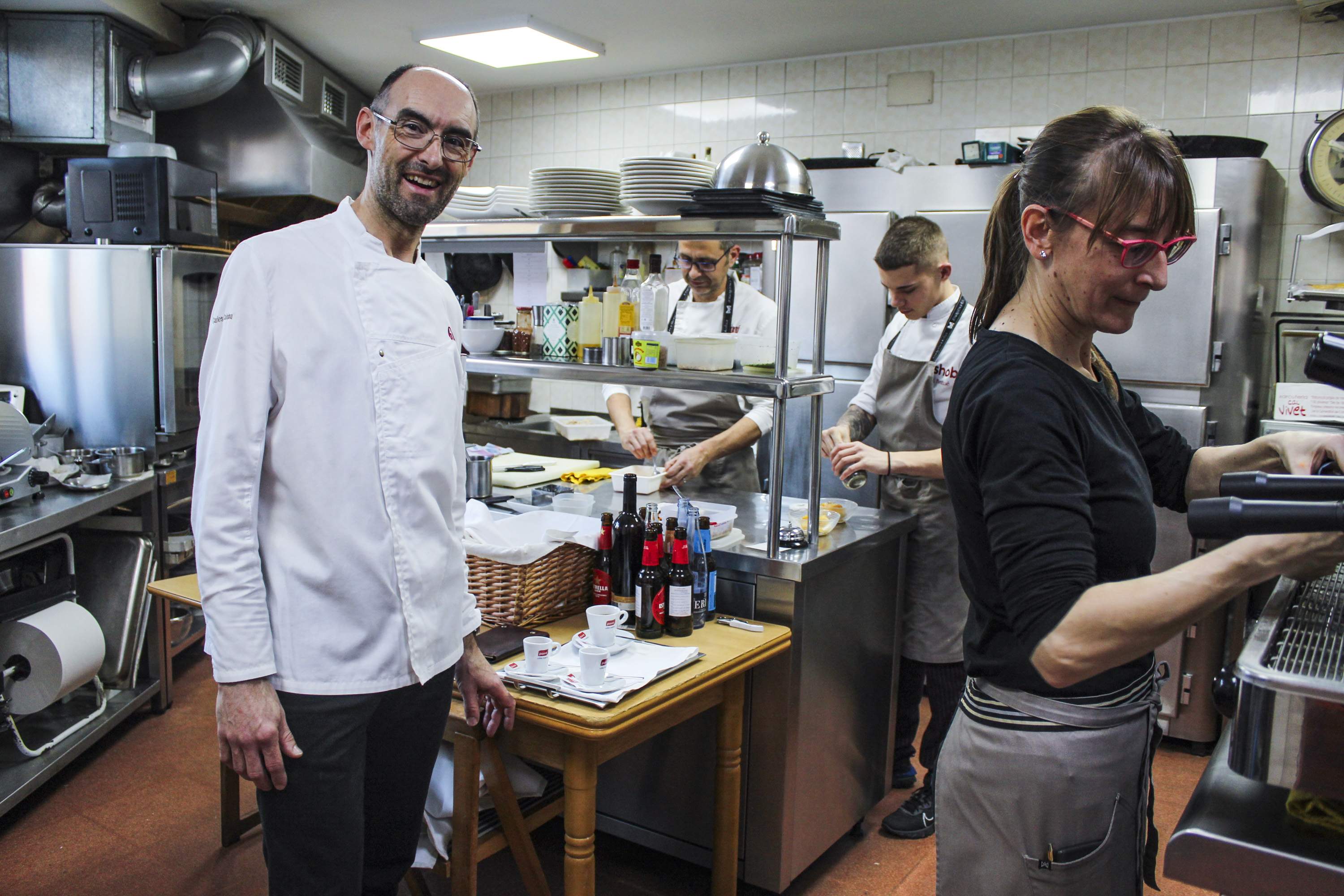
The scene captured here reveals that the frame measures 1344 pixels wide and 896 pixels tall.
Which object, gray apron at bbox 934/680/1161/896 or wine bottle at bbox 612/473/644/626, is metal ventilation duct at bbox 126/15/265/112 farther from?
gray apron at bbox 934/680/1161/896

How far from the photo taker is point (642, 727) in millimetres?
2070

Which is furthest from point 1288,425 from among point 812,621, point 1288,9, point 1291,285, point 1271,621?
point 1271,621

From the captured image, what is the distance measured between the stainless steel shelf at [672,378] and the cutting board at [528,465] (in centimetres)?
43

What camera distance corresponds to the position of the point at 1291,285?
12.6 ft

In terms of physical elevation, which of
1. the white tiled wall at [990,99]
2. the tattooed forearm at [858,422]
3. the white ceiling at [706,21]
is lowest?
the tattooed forearm at [858,422]

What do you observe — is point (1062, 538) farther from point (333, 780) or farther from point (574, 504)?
point (574, 504)

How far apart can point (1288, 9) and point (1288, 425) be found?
1774mm

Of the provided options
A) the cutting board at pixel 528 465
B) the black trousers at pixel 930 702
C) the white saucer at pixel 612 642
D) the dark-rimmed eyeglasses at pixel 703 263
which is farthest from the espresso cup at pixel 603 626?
the dark-rimmed eyeglasses at pixel 703 263

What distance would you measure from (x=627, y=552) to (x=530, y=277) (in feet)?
12.1

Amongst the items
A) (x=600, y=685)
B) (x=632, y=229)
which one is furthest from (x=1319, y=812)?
(x=632, y=229)

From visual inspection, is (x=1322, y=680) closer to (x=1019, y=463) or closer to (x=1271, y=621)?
(x=1271, y=621)

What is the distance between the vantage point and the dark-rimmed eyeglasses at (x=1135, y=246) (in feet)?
3.85

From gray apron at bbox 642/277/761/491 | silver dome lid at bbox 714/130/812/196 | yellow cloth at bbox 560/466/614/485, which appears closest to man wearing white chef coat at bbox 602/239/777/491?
gray apron at bbox 642/277/761/491

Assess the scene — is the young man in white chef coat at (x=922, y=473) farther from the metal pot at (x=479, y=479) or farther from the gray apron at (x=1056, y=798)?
the gray apron at (x=1056, y=798)
